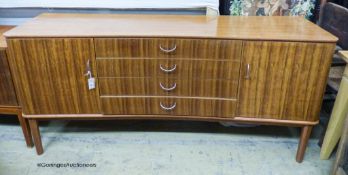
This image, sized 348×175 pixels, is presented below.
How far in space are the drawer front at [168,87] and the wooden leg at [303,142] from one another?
1.49ft

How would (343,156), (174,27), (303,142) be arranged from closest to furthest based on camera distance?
(343,156)
(174,27)
(303,142)

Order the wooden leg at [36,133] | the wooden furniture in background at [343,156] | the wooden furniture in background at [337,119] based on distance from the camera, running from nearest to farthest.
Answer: the wooden furniture in background at [343,156]
the wooden furniture in background at [337,119]
the wooden leg at [36,133]

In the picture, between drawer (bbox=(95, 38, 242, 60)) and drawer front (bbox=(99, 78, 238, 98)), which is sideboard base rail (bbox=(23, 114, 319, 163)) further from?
drawer (bbox=(95, 38, 242, 60))

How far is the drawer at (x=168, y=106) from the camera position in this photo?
1.66m

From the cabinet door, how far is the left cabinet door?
0.17 feet

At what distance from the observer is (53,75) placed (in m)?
1.59

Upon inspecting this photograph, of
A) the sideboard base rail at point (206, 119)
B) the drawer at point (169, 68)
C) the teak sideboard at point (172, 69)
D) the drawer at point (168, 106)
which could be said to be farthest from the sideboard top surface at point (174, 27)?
the sideboard base rail at point (206, 119)

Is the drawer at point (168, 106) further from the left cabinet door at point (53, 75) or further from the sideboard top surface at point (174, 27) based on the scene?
the sideboard top surface at point (174, 27)

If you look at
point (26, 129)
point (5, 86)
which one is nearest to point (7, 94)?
point (5, 86)

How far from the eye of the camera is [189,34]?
4.91 ft

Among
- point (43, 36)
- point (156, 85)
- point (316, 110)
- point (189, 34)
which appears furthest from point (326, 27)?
point (43, 36)

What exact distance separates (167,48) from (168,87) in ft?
0.74

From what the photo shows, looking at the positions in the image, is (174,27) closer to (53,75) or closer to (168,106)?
(168,106)

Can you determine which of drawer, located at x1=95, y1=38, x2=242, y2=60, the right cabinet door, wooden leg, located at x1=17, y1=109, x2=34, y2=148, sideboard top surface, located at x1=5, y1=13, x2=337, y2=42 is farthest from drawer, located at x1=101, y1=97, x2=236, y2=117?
wooden leg, located at x1=17, y1=109, x2=34, y2=148
